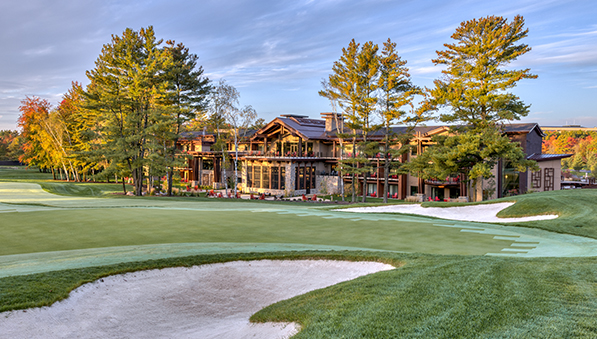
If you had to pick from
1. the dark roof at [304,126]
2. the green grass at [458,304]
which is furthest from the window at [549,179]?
the green grass at [458,304]

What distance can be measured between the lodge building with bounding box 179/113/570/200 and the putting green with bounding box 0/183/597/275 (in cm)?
2455

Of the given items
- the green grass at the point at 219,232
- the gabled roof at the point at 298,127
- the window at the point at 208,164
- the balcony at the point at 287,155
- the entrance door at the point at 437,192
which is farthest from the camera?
the window at the point at 208,164

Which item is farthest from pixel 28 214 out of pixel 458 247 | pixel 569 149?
pixel 569 149

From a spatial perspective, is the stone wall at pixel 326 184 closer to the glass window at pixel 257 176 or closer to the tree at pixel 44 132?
the glass window at pixel 257 176

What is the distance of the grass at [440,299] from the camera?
5008 millimetres

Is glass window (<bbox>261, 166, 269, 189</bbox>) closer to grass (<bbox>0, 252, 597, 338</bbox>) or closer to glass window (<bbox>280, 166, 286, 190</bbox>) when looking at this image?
glass window (<bbox>280, 166, 286, 190</bbox>)

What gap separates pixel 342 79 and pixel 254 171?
1901 centimetres

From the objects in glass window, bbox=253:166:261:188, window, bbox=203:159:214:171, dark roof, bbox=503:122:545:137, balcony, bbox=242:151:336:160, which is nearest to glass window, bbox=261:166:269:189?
glass window, bbox=253:166:261:188

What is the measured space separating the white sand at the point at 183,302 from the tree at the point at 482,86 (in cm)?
2278

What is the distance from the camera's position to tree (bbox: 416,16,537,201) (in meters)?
28.4

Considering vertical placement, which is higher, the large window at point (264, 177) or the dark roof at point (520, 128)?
the dark roof at point (520, 128)

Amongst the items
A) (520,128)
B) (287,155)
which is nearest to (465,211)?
(520,128)

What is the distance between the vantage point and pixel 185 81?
4175cm

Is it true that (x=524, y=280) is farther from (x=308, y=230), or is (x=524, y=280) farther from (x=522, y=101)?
(x=522, y=101)
